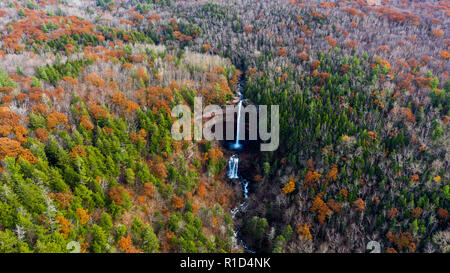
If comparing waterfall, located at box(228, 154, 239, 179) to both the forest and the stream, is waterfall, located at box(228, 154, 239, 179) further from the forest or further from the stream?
the forest

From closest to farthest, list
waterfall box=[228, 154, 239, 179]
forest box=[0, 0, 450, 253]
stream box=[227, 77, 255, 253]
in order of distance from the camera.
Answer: forest box=[0, 0, 450, 253] < stream box=[227, 77, 255, 253] < waterfall box=[228, 154, 239, 179]

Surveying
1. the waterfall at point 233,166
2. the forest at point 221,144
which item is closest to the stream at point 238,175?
the waterfall at point 233,166

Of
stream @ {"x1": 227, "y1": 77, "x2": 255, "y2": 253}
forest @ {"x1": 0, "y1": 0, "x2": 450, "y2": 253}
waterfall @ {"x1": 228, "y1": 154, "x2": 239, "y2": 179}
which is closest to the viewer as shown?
forest @ {"x1": 0, "y1": 0, "x2": 450, "y2": 253}

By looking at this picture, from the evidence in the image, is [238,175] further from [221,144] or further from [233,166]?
[221,144]

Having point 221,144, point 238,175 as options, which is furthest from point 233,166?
point 221,144

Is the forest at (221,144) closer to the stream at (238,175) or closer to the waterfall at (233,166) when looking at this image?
the stream at (238,175)

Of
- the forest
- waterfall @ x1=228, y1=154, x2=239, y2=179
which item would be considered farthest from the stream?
the forest

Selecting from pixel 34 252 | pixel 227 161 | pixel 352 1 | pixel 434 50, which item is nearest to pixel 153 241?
pixel 34 252

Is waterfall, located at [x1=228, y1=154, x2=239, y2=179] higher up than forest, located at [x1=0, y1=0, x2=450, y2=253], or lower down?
lower down
